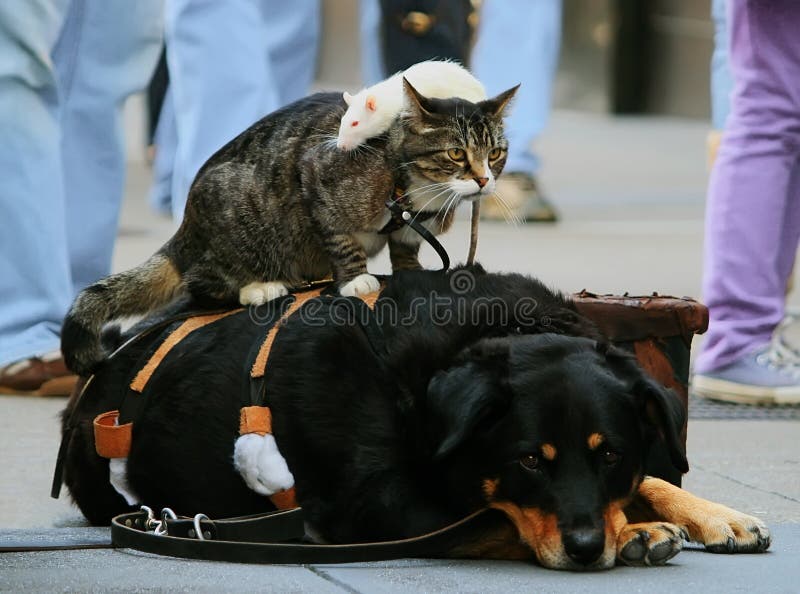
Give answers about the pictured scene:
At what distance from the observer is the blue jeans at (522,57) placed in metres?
9.03

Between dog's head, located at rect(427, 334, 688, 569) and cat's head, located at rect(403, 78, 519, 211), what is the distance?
496 mm

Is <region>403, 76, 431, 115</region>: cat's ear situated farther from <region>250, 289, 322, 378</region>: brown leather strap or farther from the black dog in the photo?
<region>250, 289, 322, 378</region>: brown leather strap

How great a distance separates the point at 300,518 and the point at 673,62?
1370cm

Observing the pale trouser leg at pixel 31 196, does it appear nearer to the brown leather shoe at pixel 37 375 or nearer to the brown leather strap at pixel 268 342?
the brown leather shoe at pixel 37 375

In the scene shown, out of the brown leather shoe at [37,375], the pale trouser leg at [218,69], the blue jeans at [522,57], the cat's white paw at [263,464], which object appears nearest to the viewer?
the cat's white paw at [263,464]

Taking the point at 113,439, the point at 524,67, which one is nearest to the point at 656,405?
the point at 113,439

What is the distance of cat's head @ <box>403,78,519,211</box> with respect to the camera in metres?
3.67

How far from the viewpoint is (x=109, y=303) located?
4.08 metres

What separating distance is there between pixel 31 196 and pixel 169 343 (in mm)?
1714

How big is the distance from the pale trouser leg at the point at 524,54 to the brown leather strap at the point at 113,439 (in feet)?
18.2

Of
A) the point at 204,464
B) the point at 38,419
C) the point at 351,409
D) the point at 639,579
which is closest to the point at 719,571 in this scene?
the point at 639,579

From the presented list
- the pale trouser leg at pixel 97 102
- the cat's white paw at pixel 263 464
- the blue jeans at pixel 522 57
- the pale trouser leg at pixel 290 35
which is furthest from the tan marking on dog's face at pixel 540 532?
the blue jeans at pixel 522 57

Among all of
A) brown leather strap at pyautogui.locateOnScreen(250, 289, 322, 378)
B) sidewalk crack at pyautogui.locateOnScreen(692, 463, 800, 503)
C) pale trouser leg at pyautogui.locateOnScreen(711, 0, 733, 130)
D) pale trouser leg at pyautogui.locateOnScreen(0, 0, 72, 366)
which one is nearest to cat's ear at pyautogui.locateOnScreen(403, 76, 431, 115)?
brown leather strap at pyautogui.locateOnScreen(250, 289, 322, 378)

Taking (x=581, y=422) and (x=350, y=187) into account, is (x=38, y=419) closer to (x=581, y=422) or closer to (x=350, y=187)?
(x=350, y=187)
